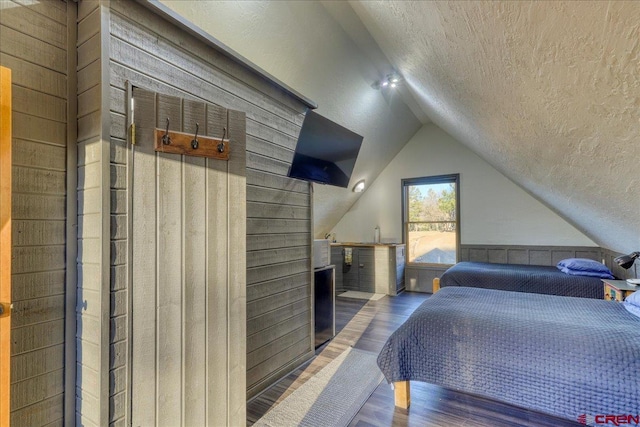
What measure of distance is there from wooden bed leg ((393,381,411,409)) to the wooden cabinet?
320 cm

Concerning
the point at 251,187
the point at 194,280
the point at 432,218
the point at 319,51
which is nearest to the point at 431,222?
the point at 432,218

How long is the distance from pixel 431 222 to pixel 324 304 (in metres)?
3.11

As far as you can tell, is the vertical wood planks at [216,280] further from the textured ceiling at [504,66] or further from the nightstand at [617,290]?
the nightstand at [617,290]

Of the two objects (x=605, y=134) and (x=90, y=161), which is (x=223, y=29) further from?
(x=605, y=134)

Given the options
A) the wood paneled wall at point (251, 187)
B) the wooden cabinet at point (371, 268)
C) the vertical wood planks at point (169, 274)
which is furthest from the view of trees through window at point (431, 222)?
the vertical wood planks at point (169, 274)

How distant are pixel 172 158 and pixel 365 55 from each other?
2.54 metres

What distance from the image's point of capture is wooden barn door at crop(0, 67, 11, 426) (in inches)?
40.3

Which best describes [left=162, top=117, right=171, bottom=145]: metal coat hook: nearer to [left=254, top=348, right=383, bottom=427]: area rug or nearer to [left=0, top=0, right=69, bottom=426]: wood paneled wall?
[left=0, top=0, right=69, bottom=426]: wood paneled wall

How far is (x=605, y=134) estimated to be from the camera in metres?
1.29

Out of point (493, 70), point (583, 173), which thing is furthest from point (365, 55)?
A: point (583, 173)

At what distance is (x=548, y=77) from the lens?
1.19 metres

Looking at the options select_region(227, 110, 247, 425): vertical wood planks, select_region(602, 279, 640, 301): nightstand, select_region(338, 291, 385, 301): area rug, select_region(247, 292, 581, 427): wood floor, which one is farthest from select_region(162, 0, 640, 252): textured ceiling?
select_region(338, 291, 385, 301): area rug

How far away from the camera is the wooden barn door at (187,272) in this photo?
1332 millimetres

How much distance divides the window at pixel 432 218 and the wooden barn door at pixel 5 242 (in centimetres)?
524
